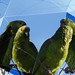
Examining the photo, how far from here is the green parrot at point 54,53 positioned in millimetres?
1798

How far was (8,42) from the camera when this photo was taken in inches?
87.2

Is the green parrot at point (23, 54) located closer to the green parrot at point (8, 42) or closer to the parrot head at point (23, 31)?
the parrot head at point (23, 31)

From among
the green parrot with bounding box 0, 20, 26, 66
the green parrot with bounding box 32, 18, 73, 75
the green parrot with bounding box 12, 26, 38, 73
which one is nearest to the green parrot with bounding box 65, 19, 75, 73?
the green parrot with bounding box 32, 18, 73, 75

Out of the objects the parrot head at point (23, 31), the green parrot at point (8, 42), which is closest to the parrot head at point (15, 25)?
the green parrot at point (8, 42)

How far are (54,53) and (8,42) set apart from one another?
50 cm

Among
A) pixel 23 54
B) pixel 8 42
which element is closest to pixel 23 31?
pixel 23 54

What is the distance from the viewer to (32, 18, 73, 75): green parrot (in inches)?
70.8

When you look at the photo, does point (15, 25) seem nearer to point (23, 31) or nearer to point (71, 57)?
point (23, 31)

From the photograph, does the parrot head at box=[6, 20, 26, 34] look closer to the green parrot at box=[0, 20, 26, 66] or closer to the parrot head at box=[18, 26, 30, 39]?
the green parrot at box=[0, 20, 26, 66]

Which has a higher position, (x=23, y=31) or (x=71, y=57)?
(x=23, y=31)

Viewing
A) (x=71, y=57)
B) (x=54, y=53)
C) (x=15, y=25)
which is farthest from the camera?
(x=15, y=25)

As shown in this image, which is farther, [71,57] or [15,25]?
[15,25]

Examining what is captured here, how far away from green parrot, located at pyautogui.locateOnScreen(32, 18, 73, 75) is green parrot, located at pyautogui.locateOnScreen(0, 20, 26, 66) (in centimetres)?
26

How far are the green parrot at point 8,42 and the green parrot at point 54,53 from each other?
0.26 metres
